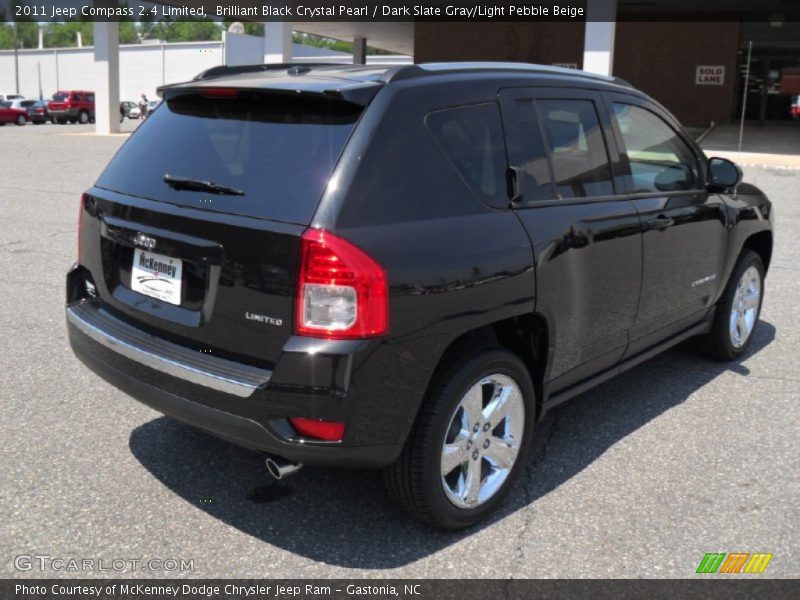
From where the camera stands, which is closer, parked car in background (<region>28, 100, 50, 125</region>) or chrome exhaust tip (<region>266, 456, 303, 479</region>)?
chrome exhaust tip (<region>266, 456, 303, 479</region>)

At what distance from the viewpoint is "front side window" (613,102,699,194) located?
13.9ft

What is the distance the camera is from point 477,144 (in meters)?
3.31

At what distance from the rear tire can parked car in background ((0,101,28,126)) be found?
44.0 metres

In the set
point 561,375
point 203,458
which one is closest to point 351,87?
point 561,375

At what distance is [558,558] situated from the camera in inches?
122

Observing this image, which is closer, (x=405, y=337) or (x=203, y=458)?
(x=405, y=337)

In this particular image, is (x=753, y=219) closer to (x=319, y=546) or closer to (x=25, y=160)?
(x=319, y=546)

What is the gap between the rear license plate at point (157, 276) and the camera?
310 cm

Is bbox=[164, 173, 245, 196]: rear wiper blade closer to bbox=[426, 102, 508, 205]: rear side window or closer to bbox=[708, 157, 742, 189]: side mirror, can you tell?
bbox=[426, 102, 508, 205]: rear side window

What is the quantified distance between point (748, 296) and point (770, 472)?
2008 mm

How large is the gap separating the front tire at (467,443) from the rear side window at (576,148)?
0.94 metres

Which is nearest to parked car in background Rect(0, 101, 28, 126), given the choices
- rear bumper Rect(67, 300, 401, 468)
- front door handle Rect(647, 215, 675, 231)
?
rear bumper Rect(67, 300, 401, 468)

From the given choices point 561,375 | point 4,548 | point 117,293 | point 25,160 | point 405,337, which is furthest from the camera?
point 25,160

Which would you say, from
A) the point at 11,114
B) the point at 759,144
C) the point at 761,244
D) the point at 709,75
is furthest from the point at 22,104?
the point at 761,244
